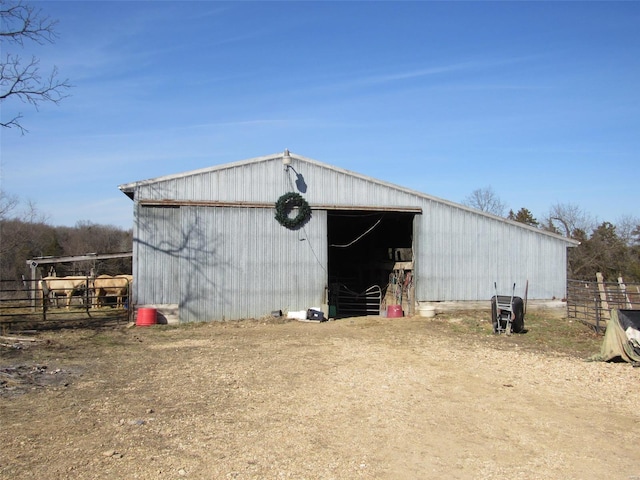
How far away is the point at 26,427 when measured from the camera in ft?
19.7

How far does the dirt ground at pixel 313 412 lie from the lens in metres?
5.04

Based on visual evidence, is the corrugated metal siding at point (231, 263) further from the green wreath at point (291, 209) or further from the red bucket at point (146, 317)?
the red bucket at point (146, 317)

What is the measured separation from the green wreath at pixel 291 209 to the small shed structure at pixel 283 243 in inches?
5.2

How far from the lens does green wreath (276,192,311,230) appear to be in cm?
1608

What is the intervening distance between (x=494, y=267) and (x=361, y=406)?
11.9 meters

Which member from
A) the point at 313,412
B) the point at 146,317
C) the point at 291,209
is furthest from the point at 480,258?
the point at 313,412

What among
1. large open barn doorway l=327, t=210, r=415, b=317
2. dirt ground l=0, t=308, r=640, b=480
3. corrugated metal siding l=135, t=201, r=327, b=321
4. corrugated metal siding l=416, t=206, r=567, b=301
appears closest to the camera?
dirt ground l=0, t=308, r=640, b=480

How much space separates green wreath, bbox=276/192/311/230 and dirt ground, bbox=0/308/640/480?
524cm

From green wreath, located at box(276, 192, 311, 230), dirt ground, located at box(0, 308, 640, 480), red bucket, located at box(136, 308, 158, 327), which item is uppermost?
green wreath, located at box(276, 192, 311, 230)

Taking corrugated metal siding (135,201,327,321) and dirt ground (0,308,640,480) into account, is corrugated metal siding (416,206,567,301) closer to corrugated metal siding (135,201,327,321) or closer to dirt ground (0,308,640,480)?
corrugated metal siding (135,201,327,321)

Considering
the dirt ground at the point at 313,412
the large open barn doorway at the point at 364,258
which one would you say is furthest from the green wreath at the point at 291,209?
the dirt ground at the point at 313,412

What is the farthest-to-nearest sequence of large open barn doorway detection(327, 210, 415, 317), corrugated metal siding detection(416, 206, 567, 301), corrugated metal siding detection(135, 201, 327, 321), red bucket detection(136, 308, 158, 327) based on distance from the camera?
large open barn doorway detection(327, 210, 415, 317)
corrugated metal siding detection(416, 206, 567, 301)
corrugated metal siding detection(135, 201, 327, 321)
red bucket detection(136, 308, 158, 327)

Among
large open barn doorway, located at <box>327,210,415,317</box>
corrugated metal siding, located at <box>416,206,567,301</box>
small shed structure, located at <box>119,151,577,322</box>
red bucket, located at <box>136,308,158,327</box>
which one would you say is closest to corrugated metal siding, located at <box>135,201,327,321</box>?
small shed structure, located at <box>119,151,577,322</box>

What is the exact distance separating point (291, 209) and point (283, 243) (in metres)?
1.10
